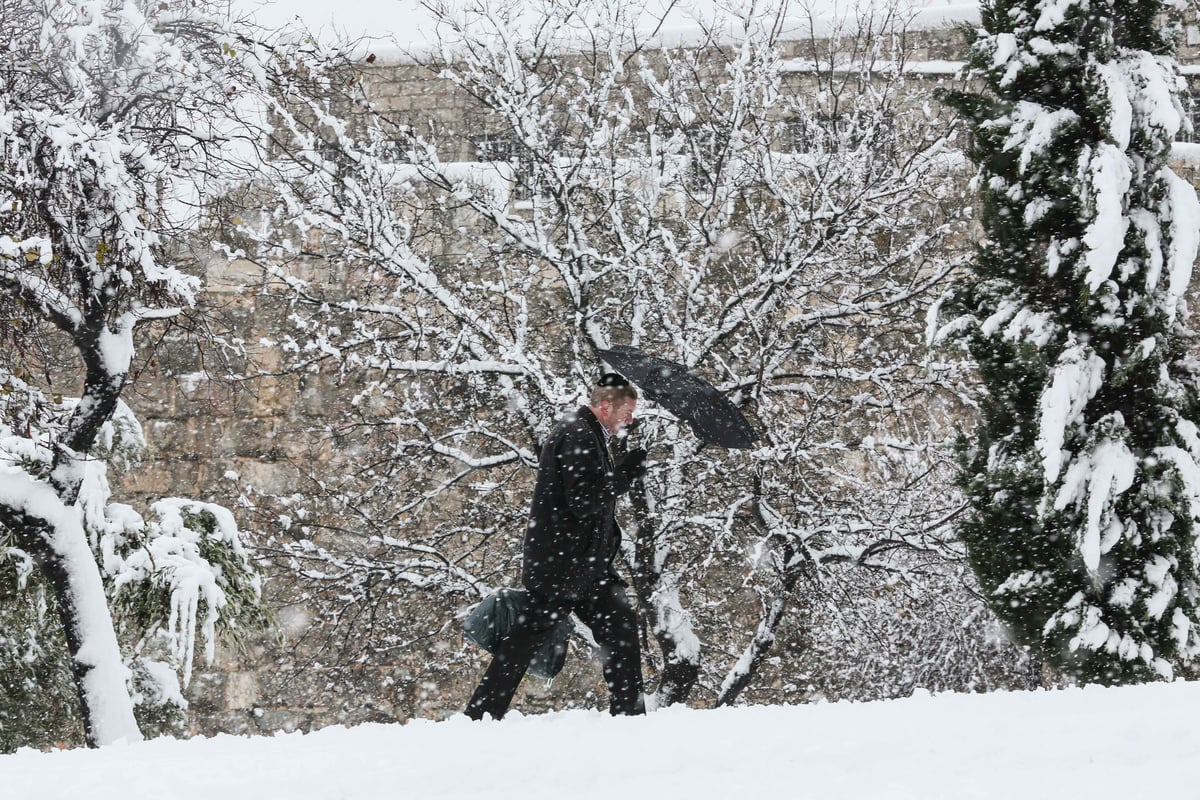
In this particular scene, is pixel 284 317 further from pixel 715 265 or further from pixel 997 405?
pixel 997 405

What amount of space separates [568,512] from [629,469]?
0.26 meters

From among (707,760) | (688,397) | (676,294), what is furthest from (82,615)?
(676,294)

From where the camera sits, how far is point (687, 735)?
3.51 metres

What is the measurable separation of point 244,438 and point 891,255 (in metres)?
5.08

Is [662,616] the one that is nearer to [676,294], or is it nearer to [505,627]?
[676,294]

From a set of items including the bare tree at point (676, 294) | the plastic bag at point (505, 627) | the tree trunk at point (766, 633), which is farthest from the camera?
the bare tree at point (676, 294)

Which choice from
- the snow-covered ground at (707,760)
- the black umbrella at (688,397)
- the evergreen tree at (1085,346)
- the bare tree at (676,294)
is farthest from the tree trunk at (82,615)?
the evergreen tree at (1085,346)

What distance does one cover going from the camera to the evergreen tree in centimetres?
539

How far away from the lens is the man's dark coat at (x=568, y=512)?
3.85 m

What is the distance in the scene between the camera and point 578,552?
3.91 metres

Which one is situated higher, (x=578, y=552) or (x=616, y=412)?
(x=616, y=412)

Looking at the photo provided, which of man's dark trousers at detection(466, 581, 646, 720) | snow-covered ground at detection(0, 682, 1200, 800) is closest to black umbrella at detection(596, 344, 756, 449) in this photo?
man's dark trousers at detection(466, 581, 646, 720)

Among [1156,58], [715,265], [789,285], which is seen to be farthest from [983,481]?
[715,265]

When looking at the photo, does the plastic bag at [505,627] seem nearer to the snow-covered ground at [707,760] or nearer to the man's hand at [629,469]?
the snow-covered ground at [707,760]
